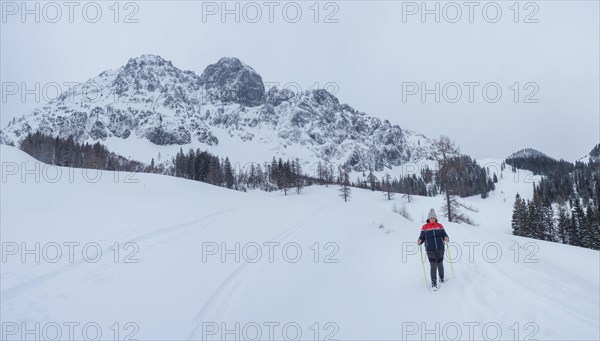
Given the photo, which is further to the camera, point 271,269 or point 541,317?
point 271,269

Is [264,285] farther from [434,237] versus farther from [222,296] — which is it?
[434,237]

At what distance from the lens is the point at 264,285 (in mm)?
9273

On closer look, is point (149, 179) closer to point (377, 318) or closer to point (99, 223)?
point (99, 223)

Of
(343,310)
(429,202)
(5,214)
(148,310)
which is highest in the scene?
(5,214)

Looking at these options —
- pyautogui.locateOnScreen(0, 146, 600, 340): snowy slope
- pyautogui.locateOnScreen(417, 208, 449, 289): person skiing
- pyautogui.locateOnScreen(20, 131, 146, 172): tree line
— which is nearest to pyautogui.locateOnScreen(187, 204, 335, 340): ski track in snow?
pyautogui.locateOnScreen(0, 146, 600, 340): snowy slope

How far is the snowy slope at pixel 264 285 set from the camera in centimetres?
657

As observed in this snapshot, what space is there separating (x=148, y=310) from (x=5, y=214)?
39.1 feet

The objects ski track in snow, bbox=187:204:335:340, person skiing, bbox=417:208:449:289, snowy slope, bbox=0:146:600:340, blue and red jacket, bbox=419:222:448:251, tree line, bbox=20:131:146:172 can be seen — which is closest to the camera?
snowy slope, bbox=0:146:600:340

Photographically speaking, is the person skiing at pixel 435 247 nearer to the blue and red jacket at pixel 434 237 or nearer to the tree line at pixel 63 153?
the blue and red jacket at pixel 434 237

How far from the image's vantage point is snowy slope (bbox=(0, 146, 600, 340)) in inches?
259

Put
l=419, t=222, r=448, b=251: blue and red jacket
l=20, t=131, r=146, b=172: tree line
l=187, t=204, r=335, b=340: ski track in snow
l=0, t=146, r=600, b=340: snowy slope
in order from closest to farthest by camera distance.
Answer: l=0, t=146, r=600, b=340: snowy slope
l=187, t=204, r=335, b=340: ski track in snow
l=419, t=222, r=448, b=251: blue and red jacket
l=20, t=131, r=146, b=172: tree line

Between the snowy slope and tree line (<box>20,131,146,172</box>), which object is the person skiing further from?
tree line (<box>20,131,146,172</box>)

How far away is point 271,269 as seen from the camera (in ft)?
35.0

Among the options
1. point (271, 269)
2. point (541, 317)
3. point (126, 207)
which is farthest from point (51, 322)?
point (126, 207)
